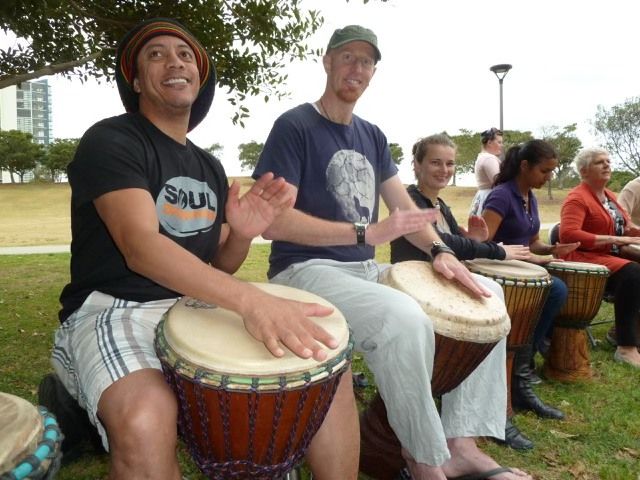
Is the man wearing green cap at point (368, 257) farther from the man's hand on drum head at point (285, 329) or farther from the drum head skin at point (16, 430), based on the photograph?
→ the drum head skin at point (16, 430)

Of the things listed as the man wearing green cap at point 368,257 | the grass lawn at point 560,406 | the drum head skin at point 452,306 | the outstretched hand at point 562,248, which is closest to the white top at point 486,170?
the outstretched hand at point 562,248

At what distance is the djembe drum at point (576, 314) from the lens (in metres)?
3.90

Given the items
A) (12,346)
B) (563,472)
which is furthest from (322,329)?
(12,346)

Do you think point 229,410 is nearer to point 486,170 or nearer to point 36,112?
point 486,170

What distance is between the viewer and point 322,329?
1.64 metres

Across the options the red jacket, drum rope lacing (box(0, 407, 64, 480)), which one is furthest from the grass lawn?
drum rope lacing (box(0, 407, 64, 480))

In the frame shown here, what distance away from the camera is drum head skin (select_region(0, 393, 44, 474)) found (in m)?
1.08

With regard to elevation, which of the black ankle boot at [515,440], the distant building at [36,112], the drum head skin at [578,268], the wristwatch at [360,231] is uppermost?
the distant building at [36,112]

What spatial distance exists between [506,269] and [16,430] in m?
2.65

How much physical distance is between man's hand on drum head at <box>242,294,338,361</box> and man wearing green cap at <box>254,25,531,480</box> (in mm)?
511

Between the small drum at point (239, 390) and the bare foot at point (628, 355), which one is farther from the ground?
the small drum at point (239, 390)

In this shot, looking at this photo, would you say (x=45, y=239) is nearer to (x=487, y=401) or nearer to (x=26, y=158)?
(x=487, y=401)

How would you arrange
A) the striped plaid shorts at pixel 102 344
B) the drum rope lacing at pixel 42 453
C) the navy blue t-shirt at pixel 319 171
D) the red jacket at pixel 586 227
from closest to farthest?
the drum rope lacing at pixel 42 453 → the striped plaid shorts at pixel 102 344 → the navy blue t-shirt at pixel 319 171 → the red jacket at pixel 586 227

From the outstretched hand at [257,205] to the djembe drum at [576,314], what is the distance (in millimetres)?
2520
